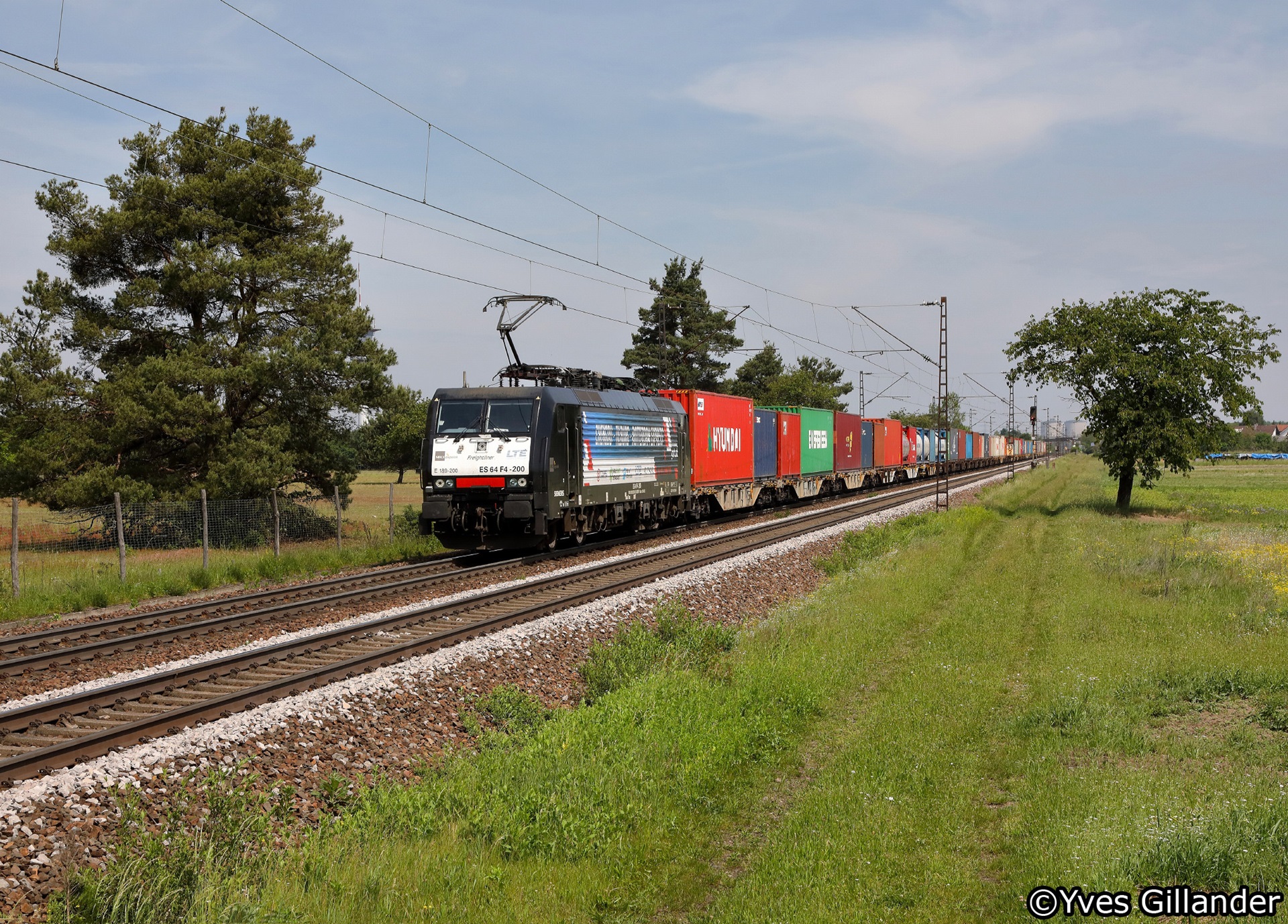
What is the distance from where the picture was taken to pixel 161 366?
2834 centimetres

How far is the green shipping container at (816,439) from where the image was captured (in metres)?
40.7

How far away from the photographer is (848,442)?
4784cm

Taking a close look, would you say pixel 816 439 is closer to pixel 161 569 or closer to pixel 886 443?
pixel 886 443

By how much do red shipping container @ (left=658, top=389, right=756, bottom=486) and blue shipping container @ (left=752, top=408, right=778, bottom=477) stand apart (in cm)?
54

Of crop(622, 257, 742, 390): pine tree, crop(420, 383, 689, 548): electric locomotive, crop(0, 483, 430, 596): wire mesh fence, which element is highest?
crop(622, 257, 742, 390): pine tree

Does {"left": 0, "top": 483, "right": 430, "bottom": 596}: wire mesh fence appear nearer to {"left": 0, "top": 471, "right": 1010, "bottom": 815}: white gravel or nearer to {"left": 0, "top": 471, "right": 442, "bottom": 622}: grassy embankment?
{"left": 0, "top": 471, "right": 442, "bottom": 622}: grassy embankment

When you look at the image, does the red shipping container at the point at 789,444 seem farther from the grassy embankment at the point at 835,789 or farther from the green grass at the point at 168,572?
the grassy embankment at the point at 835,789

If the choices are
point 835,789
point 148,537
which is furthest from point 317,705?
point 148,537

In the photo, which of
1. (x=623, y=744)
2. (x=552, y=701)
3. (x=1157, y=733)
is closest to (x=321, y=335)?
(x=552, y=701)

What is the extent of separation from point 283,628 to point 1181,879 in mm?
11597

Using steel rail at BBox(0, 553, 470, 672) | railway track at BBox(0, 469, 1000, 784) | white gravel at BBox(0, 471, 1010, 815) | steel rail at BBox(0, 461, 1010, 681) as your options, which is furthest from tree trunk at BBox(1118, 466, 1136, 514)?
steel rail at BBox(0, 553, 470, 672)

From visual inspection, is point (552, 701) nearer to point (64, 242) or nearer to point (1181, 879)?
point (1181, 879)

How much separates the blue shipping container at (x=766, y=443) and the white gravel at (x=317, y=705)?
18333mm

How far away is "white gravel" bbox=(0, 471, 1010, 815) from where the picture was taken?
7340mm
